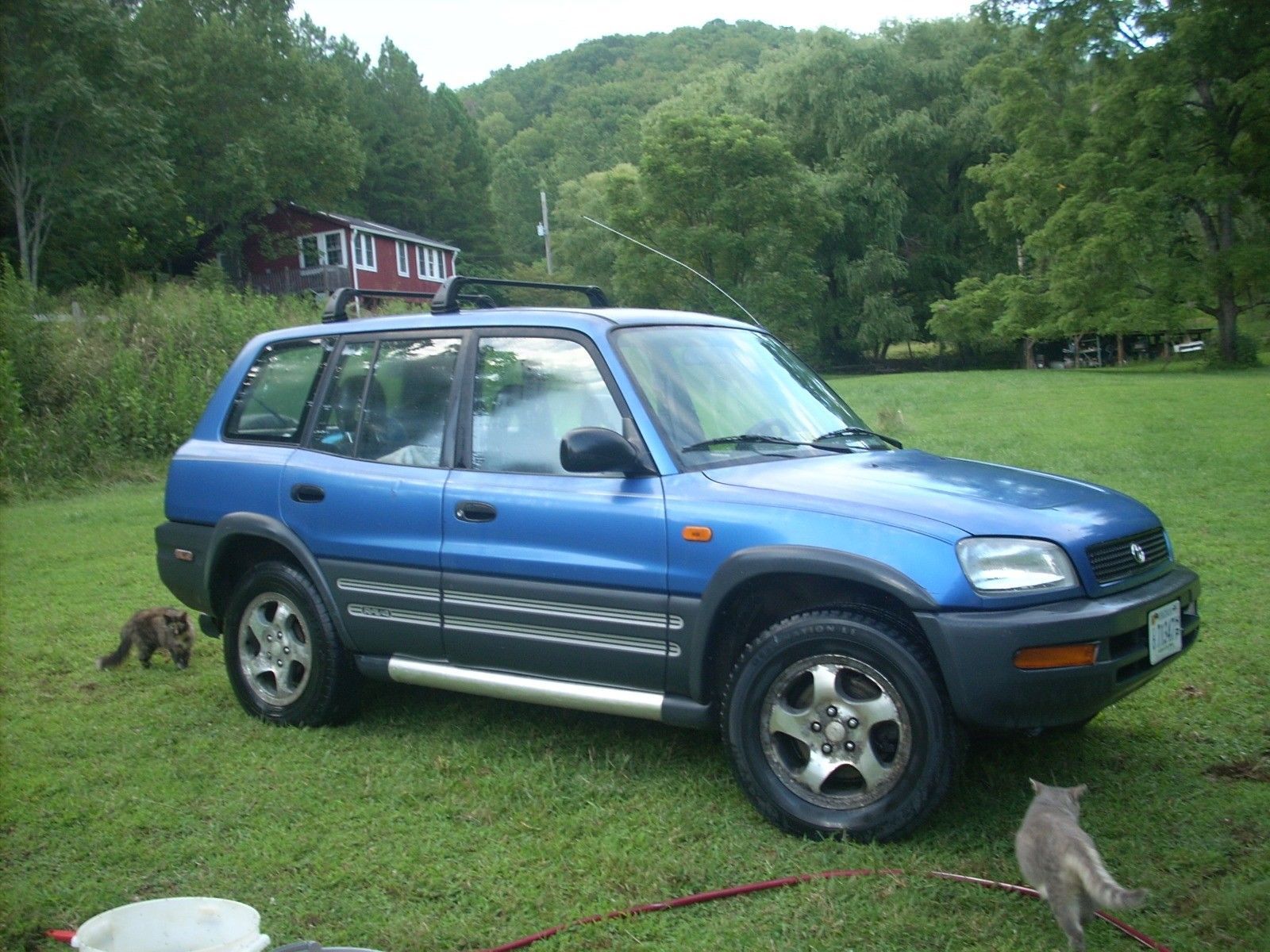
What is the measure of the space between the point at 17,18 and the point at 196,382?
2686 centimetres

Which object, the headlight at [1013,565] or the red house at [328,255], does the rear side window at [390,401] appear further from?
the red house at [328,255]

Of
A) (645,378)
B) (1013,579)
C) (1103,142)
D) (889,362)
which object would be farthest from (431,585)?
(889,362)

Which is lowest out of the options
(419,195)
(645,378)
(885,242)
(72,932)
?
(72,932)

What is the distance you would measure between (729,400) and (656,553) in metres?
0.90

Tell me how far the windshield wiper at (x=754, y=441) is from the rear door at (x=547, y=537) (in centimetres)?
28

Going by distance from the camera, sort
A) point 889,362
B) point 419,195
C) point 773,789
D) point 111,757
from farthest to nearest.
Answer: point 419,195 < point 889,362 < point 111,757 < point 773,789

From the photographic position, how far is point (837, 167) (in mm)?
49781

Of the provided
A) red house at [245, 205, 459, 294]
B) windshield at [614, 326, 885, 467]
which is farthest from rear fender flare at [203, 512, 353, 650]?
red house at [245, 205, 459, 294]

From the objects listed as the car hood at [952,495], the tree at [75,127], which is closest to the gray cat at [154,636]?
the car hood at [952,495]

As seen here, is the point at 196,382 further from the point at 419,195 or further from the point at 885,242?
the point at 419,195

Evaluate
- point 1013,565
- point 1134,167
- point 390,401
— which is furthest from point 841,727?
point 1134,167

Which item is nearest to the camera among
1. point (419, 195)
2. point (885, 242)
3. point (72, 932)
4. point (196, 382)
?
point (72, 932)

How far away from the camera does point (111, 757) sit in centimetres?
530

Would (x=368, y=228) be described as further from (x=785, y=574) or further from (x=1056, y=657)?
(x=1056, y=657)
